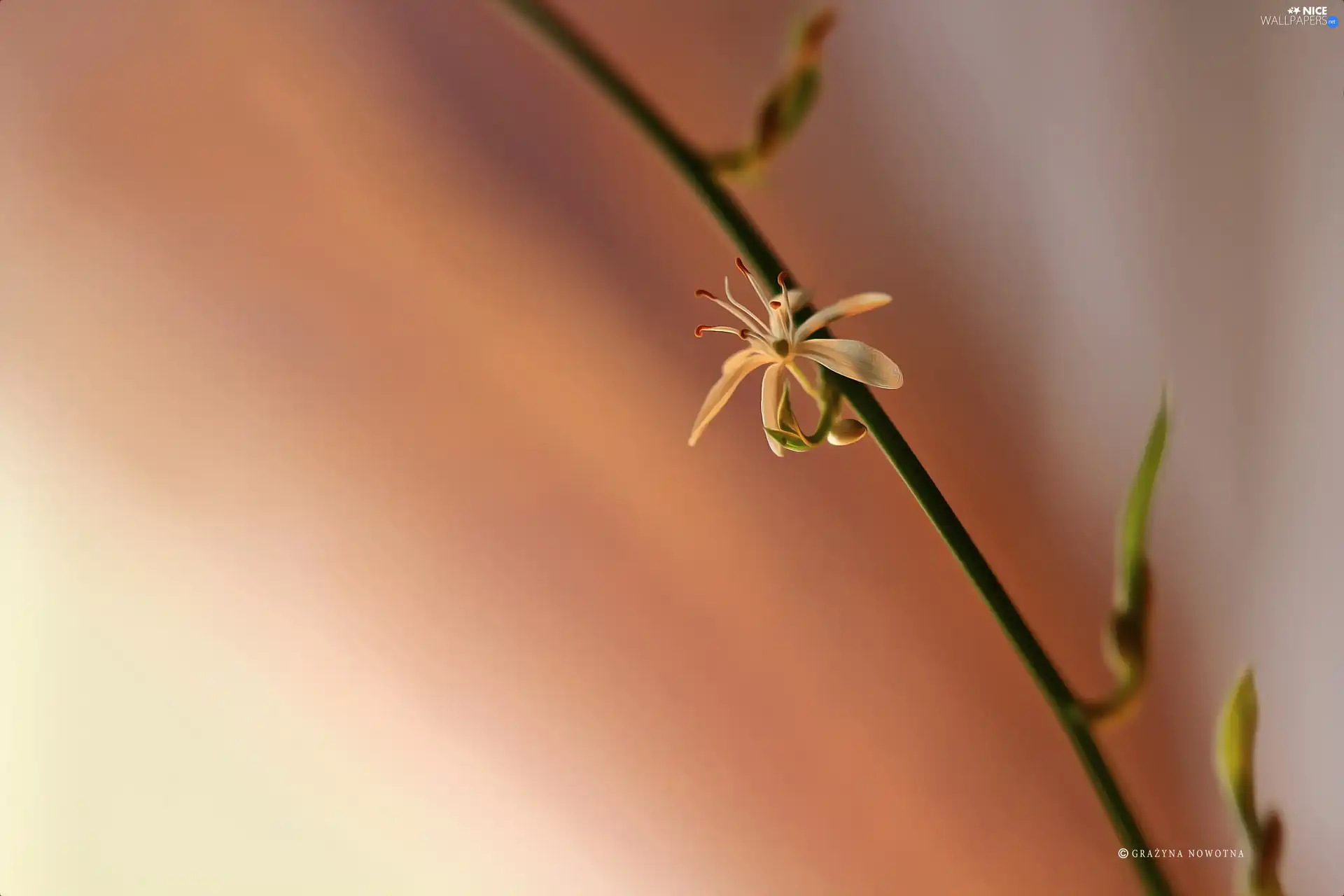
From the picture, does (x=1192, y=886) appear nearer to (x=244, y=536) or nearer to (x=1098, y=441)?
(x=1098, y=441)

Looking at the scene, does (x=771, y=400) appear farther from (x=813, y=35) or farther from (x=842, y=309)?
(x=813, y=35)

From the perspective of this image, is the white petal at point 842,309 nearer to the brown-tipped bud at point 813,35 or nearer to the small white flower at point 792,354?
the small white flower at point 792,354

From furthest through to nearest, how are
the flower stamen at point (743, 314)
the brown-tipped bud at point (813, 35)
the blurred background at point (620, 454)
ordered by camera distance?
1. the blurred background at point (620, 454)
2. the flower stamen at point (743, 314)
3. the brown-tipped bud at point (813, 35)

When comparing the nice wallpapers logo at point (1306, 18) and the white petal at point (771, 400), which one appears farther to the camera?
the nice wallpapers logo at point (1306, 18)

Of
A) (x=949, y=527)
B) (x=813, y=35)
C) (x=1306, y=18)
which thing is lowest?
(x=949, y=527)

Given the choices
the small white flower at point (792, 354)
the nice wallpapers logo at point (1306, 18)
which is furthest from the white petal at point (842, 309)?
the nice wallpapers logo at point (1306, 18)

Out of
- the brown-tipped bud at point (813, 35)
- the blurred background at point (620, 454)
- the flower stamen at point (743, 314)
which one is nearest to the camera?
the brown-tipped bud at point (813, 35)

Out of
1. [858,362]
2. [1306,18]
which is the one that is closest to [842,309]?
[858,362]
